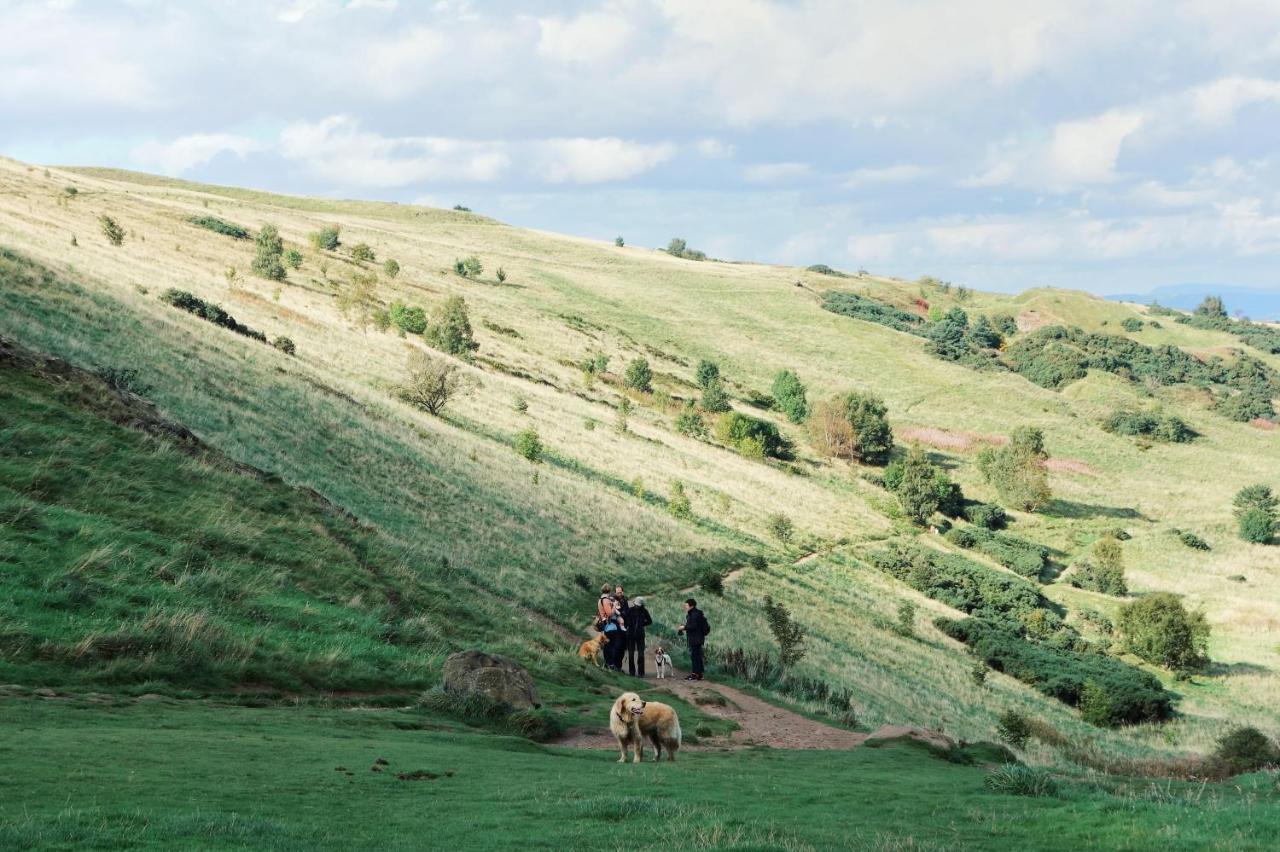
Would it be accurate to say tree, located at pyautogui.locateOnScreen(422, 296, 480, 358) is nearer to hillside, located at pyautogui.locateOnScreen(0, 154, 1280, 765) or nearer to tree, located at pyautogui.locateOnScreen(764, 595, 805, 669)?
hillside, located at pyautogui.locateOnScreen(0, 154, 1280, 765)

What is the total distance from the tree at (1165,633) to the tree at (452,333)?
5050 centimetres

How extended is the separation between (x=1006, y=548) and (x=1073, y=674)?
1029 inches

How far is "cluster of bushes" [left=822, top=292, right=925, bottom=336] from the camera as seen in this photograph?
147 metres

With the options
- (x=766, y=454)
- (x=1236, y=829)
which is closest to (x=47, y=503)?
(x=1236, y=829)

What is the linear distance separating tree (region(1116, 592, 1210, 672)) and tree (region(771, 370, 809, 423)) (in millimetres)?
46798

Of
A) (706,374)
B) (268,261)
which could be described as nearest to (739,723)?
(268,261)

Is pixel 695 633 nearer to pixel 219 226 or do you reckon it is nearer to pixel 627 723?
pixel 627 723

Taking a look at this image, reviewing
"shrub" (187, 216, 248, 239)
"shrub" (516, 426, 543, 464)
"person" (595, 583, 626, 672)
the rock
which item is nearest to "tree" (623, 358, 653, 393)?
"shrub" (516, 426, 543, 464)

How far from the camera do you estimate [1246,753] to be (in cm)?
2423

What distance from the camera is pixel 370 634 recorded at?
20.4 meters

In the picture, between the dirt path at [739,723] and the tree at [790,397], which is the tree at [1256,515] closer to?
the tree at [790,397]

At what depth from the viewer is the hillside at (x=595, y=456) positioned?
32.0m

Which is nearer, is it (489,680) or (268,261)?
(489,680)

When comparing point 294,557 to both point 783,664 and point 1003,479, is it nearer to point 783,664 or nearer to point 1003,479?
point 783,664
